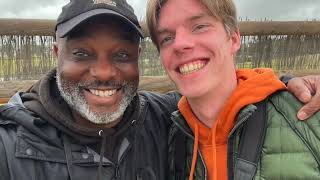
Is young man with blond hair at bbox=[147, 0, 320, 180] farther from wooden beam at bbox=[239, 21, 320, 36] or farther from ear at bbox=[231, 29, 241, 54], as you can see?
wooden beam at bbox=[239, 21, 320, 36]

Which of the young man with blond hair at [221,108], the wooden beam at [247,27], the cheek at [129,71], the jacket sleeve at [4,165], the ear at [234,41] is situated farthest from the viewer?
the wooden beam at [247,27]

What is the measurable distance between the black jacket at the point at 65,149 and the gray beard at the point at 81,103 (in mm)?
66

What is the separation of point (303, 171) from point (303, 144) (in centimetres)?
13

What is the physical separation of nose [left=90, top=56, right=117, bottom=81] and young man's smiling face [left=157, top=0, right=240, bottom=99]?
14.1 inches

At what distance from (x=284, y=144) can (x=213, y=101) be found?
0.51m

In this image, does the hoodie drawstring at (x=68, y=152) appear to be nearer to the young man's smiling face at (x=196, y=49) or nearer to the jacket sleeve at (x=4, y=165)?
the jacket sleeve at (x=4, y=165)

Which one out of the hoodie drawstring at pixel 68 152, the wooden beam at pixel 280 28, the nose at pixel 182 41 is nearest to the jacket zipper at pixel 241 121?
the nose at pixel 182 41

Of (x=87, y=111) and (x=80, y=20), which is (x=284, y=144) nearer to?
(x=87, y=111)

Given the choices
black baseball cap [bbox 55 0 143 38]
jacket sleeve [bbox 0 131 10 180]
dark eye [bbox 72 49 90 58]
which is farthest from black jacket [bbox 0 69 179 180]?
black baseball cap [bbox 55 0 143 38]

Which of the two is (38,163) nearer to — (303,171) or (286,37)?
(303,171)

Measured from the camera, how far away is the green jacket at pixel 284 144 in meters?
2.38

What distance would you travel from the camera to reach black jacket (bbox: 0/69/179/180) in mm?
2391

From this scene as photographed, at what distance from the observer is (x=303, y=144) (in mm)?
2410

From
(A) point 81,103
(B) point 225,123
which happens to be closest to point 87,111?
(A) point 81,103
